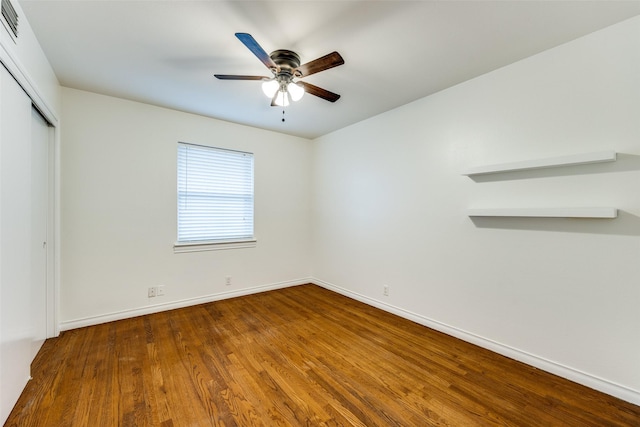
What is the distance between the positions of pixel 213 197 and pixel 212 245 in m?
0.67

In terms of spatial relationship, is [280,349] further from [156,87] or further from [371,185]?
[156,87]

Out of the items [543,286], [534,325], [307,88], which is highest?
[307,88]

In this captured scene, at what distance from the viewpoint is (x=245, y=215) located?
13.3ft

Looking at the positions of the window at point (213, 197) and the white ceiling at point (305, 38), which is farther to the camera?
the window at point (213, 197)

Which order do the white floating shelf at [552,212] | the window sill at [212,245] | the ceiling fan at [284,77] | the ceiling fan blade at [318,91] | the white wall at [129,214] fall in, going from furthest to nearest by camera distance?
the window sill at [212,245] → the white wall at [129,214] → the ceiling fan blade at [318,91] → the ceiling fan at [284,77] → the white floating shelf at [552,212]

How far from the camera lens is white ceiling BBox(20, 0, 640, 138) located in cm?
169

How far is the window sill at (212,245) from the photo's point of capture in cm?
344

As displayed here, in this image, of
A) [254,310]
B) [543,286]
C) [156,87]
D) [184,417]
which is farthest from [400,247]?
[156,87]

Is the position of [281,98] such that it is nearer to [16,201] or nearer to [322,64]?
[322,64]

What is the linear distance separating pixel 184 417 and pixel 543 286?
9.00ft

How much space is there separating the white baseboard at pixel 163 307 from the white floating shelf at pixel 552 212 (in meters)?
3.07

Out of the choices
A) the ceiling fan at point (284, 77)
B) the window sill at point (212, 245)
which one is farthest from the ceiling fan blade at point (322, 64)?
the window sill at point (212, 245)

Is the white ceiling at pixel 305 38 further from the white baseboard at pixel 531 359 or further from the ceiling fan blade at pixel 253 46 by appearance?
the white baseboard at pixel 531 359

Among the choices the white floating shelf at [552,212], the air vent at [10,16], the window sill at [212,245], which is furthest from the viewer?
the window sill at [212,245]
